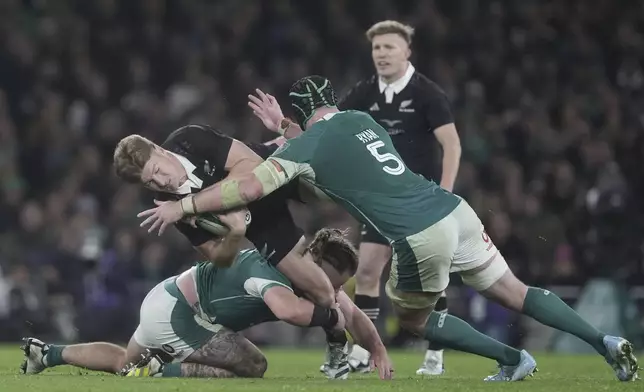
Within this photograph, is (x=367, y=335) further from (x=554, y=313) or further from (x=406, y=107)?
(x=406, y=107)

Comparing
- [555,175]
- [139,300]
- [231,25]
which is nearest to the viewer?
[139,300]

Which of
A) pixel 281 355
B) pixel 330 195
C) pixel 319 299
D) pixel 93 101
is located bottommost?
pixel 281 355

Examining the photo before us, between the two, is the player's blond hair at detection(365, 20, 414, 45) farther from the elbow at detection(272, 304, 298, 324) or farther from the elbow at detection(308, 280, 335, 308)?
the elbow at detection(272, 304, 298, 324)

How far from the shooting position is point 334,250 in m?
8.58

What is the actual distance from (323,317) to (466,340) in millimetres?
870

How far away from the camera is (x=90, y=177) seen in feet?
52.7

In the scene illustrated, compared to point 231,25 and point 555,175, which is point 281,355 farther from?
point 231,25

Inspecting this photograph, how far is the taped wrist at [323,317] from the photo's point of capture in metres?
8.21

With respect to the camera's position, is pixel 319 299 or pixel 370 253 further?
pixel 370 253

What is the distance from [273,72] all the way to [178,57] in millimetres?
1218

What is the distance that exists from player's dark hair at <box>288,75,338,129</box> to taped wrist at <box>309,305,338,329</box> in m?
1.15

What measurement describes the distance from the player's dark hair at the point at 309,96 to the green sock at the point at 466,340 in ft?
4.52

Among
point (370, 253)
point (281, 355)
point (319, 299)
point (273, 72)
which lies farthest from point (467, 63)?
point (319, 299)

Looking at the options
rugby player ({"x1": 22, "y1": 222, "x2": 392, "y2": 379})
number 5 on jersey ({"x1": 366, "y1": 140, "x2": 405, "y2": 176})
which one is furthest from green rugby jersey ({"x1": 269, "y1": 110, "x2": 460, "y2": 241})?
rugby player ({"x1": 22, "y1": 222, "x2": 392, "y2": 379})
